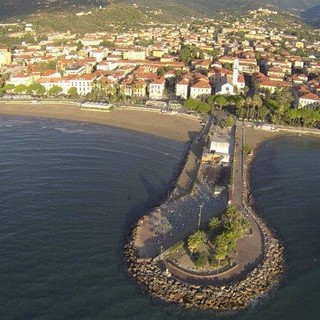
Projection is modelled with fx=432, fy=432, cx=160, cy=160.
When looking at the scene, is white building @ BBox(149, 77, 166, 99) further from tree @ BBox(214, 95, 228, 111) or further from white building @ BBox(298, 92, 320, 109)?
white building @ BBox(298, 92, 320, 109)

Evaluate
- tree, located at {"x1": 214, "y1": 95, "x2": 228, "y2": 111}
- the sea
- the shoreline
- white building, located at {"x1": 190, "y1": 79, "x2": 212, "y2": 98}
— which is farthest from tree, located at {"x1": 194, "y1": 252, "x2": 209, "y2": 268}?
white building, located at {"x1": 190, "y1": 79, "x2": 212, "y2": 98}

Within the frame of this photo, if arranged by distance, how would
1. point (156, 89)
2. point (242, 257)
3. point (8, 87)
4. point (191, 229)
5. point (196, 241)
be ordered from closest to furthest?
point (196, 241) → point (242, 257) → point (191, 229) → point (156, 89) → point (8, 87)

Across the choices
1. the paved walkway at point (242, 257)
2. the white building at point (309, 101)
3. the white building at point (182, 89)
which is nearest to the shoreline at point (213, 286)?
the paved walkway at point (242, 257)

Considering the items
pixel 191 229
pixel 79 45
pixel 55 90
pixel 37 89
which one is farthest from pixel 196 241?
pixel 79 45

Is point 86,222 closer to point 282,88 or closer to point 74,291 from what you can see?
point 74,291

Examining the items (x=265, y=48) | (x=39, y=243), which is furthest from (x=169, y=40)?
(x=39, y=243)

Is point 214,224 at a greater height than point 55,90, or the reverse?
point 55,90

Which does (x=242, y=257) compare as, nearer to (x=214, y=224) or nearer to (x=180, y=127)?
(x=214, y=224)
